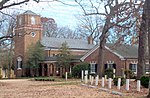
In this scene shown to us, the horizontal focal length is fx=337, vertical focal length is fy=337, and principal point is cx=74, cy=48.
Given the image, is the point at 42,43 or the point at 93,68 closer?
the point at 93,68

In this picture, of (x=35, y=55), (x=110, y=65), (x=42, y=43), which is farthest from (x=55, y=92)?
(x=42, y=43)

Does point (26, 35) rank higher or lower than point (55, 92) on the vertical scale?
higher

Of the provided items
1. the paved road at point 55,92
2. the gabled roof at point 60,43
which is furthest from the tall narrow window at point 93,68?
the paved road at point 55,92

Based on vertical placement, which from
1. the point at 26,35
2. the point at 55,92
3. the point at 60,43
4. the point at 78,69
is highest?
the point at 26,35

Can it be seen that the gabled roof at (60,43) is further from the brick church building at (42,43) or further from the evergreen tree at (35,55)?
the evergreen tree at (35,55)

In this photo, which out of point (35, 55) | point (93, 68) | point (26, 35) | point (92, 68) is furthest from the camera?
point (26, 35)

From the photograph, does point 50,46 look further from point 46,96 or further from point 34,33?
point 46,96

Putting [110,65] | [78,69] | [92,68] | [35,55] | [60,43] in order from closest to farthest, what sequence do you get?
[78,69], [110,65], [92,68], [35,55], [60,43]

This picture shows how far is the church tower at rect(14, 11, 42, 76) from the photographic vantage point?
59312 millimetres

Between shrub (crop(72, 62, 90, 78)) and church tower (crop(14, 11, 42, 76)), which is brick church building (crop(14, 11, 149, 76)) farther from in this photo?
shrub (crop(72, 62, 90, 78))

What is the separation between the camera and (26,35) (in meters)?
59.2

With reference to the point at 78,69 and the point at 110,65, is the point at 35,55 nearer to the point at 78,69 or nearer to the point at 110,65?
the point at 78,69

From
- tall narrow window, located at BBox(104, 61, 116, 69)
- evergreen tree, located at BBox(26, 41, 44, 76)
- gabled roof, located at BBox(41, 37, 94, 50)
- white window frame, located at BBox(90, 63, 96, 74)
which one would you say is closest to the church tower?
gabled roof, located at BBox(41, 37, 94, 50)

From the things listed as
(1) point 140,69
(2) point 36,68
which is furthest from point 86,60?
(1) point 140,69
